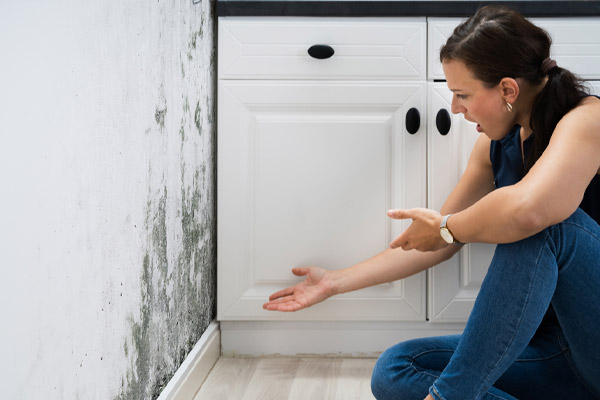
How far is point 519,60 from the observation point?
91 cm

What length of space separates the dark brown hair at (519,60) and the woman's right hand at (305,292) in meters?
0.57

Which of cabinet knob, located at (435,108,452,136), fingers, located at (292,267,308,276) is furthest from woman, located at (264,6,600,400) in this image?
fingers, located at (292,267,308,276)

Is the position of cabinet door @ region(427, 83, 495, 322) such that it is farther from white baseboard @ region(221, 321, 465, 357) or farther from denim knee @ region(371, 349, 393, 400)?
denim knee @ region(371, 349, 393, 400)

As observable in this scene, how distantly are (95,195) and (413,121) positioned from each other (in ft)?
2.75

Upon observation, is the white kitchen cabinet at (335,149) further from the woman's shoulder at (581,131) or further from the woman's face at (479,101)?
the woman's shoulder at (581,131)

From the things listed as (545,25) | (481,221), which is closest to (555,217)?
(481,221)

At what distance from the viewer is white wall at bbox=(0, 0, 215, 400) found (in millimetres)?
534

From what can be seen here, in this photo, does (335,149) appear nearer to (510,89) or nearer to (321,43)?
(321,43)

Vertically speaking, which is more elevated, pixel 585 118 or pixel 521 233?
pixel 585 118

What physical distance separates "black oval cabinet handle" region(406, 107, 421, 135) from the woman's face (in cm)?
33

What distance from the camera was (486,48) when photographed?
912 mm

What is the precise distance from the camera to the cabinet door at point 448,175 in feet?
4.48

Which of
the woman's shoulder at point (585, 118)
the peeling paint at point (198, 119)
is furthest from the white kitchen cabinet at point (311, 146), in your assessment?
the woman's shoulder at point (585, 118)

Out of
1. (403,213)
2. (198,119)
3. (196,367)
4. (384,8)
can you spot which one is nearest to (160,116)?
(198,119)
